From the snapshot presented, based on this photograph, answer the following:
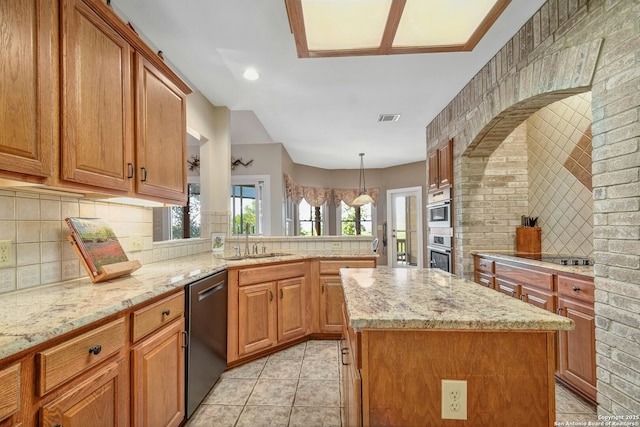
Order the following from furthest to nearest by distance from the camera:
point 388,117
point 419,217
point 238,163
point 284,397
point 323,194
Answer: point 323,194 → point 419,217 → point 238,163 → point 388,117 → point 284,397

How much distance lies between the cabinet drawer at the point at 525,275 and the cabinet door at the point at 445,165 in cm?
113

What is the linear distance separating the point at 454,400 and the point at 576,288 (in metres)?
1.60

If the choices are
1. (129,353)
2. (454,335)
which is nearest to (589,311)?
(454,335)

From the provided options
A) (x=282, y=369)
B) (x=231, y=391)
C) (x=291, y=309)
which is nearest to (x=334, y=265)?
(x=291, y=309)

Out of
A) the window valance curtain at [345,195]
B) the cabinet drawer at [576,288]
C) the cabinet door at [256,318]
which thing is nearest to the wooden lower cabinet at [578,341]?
the cabinet drawer at [576,288]

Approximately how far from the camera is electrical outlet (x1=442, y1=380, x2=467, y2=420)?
2.89 feet

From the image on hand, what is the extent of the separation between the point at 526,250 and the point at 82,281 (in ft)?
11.9

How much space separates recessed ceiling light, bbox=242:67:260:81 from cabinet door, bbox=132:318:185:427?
2.10m

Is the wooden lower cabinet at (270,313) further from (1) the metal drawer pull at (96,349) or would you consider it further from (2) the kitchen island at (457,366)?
(2) the kitchen island at (457,366)

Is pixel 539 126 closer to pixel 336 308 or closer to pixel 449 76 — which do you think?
pixel 449 76

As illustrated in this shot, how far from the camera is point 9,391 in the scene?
0.74m

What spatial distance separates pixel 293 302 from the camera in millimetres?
2752

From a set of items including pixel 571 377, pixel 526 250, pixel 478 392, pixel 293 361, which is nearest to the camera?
pixel 478 392

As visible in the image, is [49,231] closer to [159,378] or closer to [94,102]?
[94,102]
